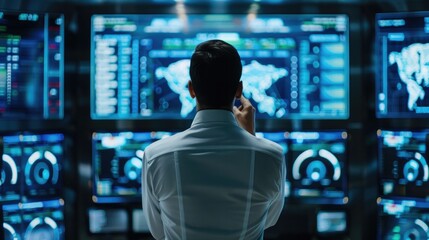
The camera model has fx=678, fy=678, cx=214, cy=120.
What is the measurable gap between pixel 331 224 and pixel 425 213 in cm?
43

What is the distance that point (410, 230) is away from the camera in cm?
312

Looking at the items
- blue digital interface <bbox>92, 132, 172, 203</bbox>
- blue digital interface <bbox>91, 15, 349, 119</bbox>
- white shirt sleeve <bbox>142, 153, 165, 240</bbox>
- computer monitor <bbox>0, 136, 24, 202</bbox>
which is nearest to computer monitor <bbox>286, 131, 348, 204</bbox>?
blue digital interface <bbox>91, 15, 349, 119</bbox>

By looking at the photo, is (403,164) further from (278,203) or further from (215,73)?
(215,73)

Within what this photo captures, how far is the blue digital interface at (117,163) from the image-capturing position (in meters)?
3.19

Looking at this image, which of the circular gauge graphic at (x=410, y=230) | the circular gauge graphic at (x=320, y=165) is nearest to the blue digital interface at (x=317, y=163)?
the circular gauge graphic at (x=320, y=165)

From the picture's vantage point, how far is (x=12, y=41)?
9.98ft

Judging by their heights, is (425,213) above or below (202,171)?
below

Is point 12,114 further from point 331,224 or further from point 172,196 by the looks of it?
point 172,196

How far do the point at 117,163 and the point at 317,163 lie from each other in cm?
94

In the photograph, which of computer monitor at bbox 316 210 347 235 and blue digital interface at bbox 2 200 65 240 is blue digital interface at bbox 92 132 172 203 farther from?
computer monitor at bbox 316 210 347 235

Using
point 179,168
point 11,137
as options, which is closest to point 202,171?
point 179,168

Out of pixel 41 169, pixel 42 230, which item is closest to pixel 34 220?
pixel 42 230

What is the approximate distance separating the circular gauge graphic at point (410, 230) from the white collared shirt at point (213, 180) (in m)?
1.79

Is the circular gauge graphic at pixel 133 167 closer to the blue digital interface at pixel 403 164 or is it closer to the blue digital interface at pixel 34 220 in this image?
the blue digital interface at pixel 34 220
